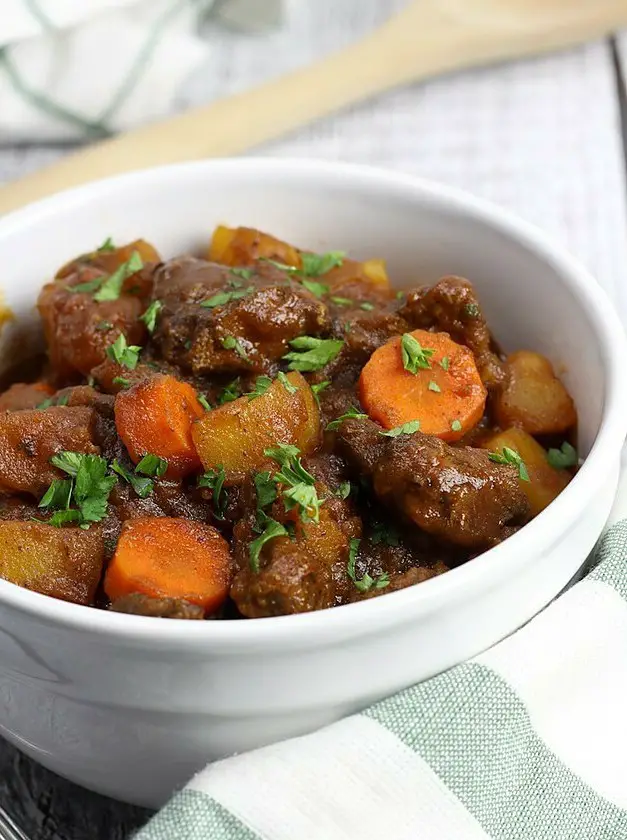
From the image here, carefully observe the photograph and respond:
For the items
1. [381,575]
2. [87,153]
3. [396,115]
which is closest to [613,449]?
[381,575]

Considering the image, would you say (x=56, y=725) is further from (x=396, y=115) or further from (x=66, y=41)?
(x=396, y=115)

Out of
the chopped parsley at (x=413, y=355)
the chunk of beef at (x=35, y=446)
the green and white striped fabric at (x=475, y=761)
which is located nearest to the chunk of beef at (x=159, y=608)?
the green and white striped fabric at (x=475, y=761)

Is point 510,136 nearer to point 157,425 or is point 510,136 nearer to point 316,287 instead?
point 316,287

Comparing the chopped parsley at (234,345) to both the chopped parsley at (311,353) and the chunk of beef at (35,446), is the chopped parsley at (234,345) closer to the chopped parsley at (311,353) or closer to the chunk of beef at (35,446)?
the chopped parsley at (311,353)

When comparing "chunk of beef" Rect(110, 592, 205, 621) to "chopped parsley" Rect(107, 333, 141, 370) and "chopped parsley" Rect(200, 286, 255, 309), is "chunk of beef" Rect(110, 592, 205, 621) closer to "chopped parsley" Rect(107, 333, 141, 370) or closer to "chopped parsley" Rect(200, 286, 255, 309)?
"chopped parsley" Rect(107, 333, 141, 370)

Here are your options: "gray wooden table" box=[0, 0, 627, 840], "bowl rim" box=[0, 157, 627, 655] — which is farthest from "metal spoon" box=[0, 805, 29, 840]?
"gray wooden table" box=[0, 0, 627, 840]
